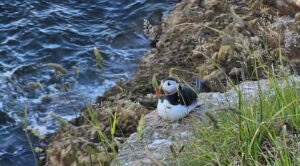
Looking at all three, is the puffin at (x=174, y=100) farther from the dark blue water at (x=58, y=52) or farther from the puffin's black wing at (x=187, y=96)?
the dark blue water at (x=58, y=52)

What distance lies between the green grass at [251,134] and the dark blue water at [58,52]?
3.05 meters

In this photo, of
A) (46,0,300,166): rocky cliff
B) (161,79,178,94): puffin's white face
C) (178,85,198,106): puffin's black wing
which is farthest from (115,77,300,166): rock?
(161,79,178,94): puffin's white face

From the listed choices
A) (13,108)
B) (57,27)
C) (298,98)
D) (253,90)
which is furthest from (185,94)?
(57,27)

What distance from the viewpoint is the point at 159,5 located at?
386 inches

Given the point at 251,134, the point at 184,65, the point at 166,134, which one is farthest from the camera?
the point at 184,65

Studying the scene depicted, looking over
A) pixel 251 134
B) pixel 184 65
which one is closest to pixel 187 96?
pixel 251 134

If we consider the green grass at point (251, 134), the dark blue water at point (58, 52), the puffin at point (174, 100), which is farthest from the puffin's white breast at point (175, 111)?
the dark blue water at point (58, 52)

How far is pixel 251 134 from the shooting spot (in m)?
→ 3.81

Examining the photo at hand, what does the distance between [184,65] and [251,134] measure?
3.78 meters

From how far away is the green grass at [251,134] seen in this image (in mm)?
3646

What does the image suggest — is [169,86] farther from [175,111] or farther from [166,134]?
[166,134]

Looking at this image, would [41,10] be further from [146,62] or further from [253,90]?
[253,90]

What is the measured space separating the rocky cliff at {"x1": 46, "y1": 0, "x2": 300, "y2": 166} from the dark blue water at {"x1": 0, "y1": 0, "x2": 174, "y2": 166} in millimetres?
Answer: 371

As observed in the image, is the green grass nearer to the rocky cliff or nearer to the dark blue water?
the rocky cliff
